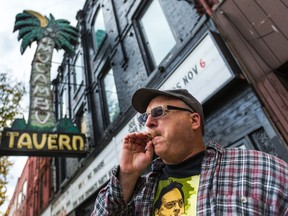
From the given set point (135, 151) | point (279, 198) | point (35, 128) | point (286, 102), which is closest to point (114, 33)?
point (35, 128)

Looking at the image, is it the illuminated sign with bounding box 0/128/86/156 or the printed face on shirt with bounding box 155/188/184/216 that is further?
the illuminated sign with bounding box 0/128/86/156

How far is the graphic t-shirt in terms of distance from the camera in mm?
1556

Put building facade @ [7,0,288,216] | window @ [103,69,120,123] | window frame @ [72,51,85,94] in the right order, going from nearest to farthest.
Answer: building facade @ [7,0,288,216] < window @ [103,69,120,123] < window frame @ [72,51,85,94]

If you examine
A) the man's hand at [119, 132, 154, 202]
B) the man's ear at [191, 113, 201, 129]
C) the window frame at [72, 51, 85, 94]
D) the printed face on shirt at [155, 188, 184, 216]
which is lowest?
the printed face on shirt at [155, 188, 184, 216]

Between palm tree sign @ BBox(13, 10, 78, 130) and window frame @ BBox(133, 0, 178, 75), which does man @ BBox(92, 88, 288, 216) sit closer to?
window frame @ BBox(133, 0, 178, 75)

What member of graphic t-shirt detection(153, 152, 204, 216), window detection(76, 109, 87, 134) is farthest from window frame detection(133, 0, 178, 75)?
window detection(76, 109, 87, 134)

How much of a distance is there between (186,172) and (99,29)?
11339 millimetres

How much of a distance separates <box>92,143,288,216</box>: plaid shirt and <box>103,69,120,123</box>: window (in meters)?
7.75

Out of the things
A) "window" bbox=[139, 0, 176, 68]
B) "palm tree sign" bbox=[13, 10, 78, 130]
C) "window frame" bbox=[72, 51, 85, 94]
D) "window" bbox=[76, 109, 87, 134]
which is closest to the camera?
"window" bbox=[139, 0, 176, 68]

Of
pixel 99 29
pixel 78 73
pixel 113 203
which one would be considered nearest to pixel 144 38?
pixel 99 29

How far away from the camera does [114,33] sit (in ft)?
32.5

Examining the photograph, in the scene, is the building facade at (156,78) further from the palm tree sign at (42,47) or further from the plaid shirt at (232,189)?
the plaid shirt at (232,189)

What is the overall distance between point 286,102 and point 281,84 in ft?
0.97

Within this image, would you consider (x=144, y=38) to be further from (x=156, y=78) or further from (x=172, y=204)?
(x=172, y=204)
